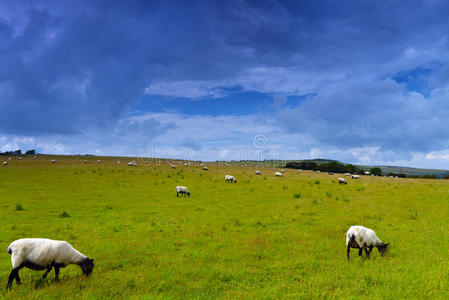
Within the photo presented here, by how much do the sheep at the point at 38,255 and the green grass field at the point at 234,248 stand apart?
615 mm

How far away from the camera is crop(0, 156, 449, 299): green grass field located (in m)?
7.37

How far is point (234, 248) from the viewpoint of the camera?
10727 millimetres

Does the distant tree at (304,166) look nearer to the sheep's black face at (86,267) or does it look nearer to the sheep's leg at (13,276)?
the sheep's black face at (86,267)

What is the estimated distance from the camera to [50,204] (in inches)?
813

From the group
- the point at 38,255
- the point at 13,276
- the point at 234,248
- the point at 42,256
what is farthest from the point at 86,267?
the point at 234,248

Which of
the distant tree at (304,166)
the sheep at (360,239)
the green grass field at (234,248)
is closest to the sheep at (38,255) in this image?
the green grass field at (234,248)

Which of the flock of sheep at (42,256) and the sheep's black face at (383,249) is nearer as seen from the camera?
the flock of sheep at (42,256)

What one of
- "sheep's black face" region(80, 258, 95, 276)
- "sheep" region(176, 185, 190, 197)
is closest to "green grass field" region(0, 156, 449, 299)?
"sheep's black face" region(80, 258, 95, 276)

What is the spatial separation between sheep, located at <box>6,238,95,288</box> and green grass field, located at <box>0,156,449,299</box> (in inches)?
24.2

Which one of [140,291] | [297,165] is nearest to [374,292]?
[140,291]

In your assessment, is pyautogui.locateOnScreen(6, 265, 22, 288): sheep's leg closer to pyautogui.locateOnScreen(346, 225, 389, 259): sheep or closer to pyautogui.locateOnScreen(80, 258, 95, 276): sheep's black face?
pyautogui.locateOnScreen(80, 258, 95, 276): sheep's black face

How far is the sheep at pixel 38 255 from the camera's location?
22.9 ft

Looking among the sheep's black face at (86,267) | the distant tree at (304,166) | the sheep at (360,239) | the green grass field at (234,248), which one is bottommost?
the green grass field at (234,248)

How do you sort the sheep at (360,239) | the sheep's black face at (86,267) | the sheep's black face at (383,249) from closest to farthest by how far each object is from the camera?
1. the sheep's black face at (86,267)
2. the sheep at (360,239)
3. the sheep's black face at (383,249)
